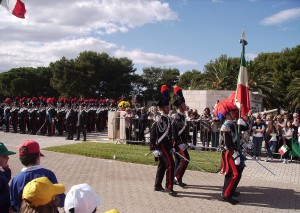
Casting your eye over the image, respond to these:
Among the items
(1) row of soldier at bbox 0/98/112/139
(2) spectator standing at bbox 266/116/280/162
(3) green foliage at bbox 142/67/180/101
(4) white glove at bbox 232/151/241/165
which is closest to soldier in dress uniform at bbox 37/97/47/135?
(1) row of soldier at bbox 0/98/112/139

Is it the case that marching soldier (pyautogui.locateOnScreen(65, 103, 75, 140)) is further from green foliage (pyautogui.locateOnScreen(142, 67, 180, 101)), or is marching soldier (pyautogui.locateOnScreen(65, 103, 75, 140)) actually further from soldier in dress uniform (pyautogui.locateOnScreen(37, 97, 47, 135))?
green foliage (pyautogui.locateOnScreen(142, 67, 180, 101))

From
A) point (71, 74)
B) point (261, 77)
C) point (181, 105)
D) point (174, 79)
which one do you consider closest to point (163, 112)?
point (181, 105)

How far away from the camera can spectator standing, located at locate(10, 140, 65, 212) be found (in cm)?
385

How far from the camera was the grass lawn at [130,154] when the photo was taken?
36.1 ft

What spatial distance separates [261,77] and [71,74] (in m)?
25.9

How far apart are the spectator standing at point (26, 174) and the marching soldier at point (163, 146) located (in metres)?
4.16

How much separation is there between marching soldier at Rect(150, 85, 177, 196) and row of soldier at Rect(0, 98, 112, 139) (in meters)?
9.77

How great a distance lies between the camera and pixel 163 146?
317 inches

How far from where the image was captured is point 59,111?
19.6 m

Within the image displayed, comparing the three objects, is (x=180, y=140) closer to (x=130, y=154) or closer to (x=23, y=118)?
(x=130, y=154)

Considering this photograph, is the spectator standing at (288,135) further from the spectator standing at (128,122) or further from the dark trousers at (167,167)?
the spectator standing at (128,122)

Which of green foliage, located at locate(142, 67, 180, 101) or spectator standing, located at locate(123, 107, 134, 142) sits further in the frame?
green foliage, located at locate(142, 67, 180, 101)

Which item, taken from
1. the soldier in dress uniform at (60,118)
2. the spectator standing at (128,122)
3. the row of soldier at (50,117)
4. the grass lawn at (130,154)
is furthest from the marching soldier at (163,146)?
the soldier in dress uniform at (60,118)

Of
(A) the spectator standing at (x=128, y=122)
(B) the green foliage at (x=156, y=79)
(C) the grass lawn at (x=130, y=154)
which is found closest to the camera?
(C) the grass lawn at (x=130, y=154)
